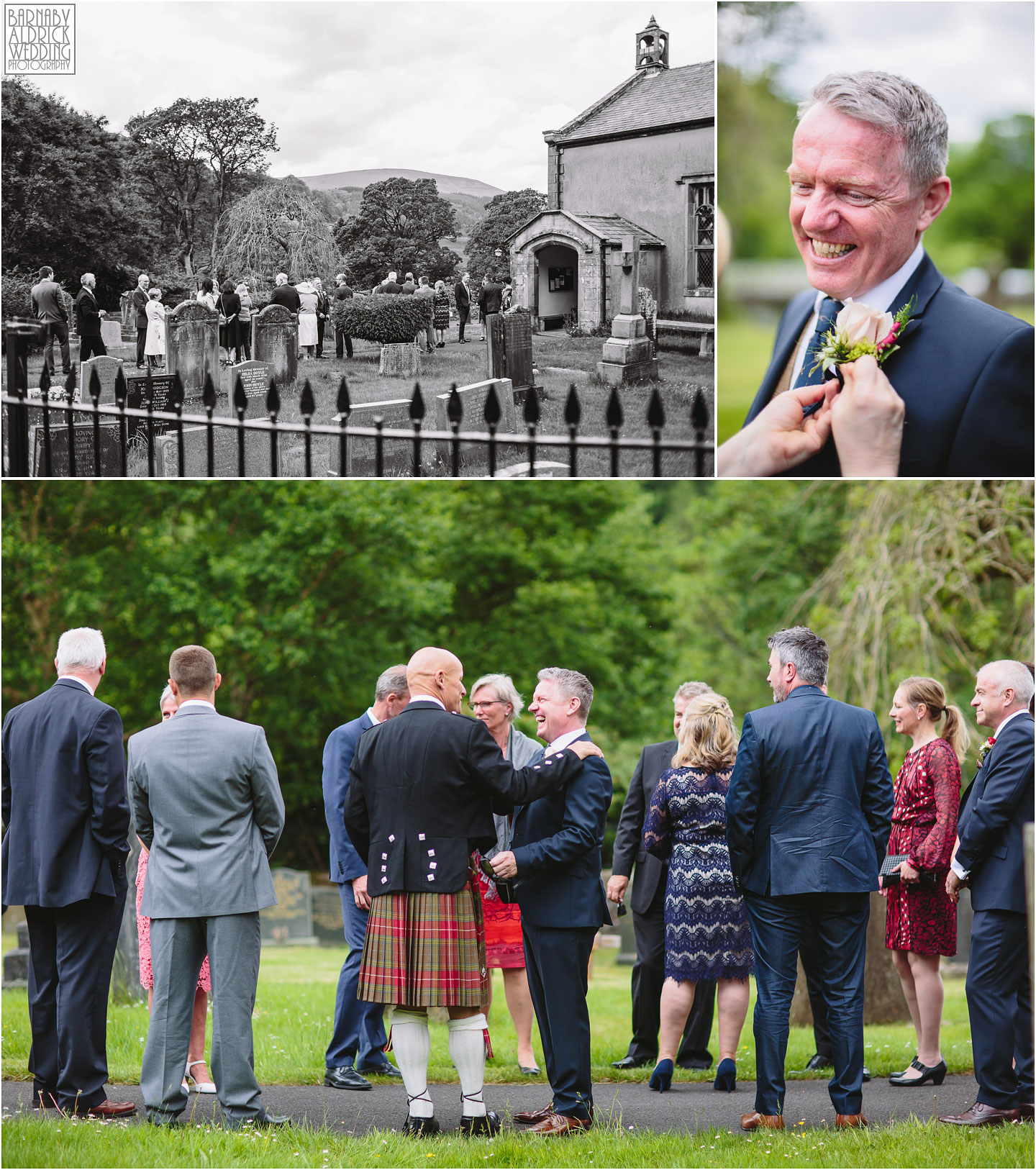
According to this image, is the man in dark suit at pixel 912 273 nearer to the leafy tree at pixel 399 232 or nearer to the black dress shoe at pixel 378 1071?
the leafy tree at pixel 399 232

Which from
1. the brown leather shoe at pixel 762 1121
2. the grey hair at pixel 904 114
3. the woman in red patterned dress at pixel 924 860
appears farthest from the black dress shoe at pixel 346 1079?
the grey hair at pixel 904 114

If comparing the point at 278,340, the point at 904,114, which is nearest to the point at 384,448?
the point at 278,340

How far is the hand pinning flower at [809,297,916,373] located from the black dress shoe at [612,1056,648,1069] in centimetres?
364

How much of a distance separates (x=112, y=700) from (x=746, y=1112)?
48.8 ft

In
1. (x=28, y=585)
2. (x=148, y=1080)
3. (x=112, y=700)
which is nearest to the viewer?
(x=148, y=1080)

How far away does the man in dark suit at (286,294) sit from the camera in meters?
6.91

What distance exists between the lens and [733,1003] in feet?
19.4

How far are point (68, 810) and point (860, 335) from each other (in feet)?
13.6

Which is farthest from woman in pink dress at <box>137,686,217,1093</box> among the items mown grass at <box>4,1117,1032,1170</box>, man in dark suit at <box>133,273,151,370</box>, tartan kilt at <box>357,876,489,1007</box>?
man in dark suit at <box>133,273,151,370</box>

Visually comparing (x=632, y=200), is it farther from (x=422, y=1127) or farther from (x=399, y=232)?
(x=422, y=1127)

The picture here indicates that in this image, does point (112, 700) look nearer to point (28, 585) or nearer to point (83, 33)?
point (28, 585)

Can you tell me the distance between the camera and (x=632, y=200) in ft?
21.5

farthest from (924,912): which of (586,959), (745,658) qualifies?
(745,658)

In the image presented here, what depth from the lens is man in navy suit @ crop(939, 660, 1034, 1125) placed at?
Answer: 5195mm
